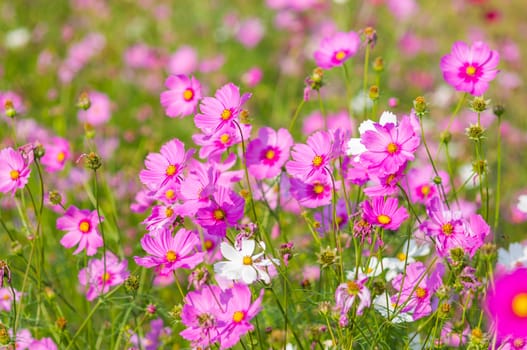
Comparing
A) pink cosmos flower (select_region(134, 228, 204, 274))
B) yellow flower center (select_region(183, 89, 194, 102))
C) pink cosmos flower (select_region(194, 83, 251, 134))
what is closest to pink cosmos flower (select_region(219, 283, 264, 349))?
pink cosmos flower (select_region(134, 228, 204, 274))

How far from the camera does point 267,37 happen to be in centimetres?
463

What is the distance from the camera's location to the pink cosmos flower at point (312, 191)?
1542mm

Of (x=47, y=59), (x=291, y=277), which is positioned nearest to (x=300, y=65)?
(x=47, y=59)

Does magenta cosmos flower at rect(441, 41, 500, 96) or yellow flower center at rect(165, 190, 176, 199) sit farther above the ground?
magenta cosmos flower at rect(441, 41, 500, 96)

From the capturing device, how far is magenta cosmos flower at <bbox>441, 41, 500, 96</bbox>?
4.96 ft

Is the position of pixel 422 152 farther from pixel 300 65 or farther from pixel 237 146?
pixel 237 146

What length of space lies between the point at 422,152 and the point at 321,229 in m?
1.74

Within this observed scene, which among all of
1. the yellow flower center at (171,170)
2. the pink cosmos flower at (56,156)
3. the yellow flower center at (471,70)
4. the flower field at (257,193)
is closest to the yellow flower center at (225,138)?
the flower field at (257,193)

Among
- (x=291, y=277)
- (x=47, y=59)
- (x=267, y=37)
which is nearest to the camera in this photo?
(x=291, y=277)

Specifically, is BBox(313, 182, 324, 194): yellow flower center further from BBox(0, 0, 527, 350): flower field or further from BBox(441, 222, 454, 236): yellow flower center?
BBox(441, 222, 454, 236): yellow flower center

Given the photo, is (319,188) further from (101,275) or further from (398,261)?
(101,275)

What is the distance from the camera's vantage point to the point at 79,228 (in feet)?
5.37

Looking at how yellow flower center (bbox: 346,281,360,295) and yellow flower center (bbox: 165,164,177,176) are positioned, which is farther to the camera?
yellow flower center (bbox: 165,164,177,176)

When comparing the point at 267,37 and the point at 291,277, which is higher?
the point at 267,37
